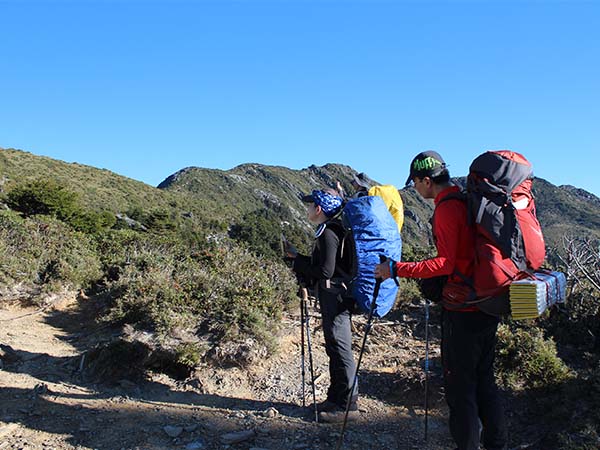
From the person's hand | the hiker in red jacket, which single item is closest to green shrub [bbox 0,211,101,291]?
the person's hand

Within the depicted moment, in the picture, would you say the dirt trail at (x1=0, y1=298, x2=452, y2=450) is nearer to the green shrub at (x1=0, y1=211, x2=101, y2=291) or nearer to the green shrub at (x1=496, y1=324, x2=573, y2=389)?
the green shrub at (x1=496, y1=324, x2=573, y2=389)

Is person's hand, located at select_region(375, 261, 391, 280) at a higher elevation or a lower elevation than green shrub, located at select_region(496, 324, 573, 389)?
higher

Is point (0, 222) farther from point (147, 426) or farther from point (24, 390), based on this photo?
point (147, 426)

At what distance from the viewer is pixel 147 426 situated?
388 cm

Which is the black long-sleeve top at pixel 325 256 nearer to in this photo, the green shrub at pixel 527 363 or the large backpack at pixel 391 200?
the large backpack at pixel 391 200

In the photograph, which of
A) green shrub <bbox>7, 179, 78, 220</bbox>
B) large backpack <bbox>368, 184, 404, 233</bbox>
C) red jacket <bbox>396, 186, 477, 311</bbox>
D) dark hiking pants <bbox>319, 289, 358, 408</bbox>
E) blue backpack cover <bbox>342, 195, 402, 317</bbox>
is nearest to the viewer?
red jacket <bbox>396, 186, 477, 311</bbox>

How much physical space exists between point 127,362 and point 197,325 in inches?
32.0

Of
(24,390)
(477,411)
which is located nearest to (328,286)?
(477,411)

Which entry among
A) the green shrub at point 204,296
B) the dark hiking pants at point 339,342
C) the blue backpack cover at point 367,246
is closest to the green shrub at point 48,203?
the green shrub at point 204,296

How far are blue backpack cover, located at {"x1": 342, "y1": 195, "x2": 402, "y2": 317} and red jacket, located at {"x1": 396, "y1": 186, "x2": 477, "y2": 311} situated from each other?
2.89ft

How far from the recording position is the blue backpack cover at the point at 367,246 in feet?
12.6

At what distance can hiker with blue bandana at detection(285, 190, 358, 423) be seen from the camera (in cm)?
392

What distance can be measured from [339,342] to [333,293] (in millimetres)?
405

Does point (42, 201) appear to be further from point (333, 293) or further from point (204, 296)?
point (333, 293)
